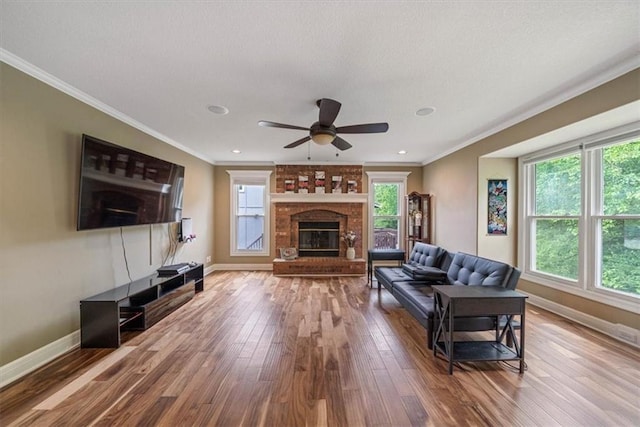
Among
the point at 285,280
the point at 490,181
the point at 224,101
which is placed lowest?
the point at 285,280

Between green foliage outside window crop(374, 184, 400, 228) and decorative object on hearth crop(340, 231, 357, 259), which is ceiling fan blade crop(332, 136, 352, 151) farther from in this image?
green foliage outside window crop(374, 184, 400, 228)

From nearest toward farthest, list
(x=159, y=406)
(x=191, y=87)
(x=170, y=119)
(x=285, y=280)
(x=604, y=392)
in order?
(x=159, y=406) → (x=604, y=392) → (x=191, y=87) → (x=170, y=119) → (x=285, y=280)

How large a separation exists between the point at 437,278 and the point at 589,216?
1923 millimetres

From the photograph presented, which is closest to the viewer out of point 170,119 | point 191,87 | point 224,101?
point 191,87

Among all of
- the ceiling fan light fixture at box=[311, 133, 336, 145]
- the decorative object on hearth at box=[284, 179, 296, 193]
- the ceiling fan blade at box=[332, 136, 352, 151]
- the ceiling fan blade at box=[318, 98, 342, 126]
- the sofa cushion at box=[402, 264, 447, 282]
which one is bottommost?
the sofa cushion at box=[402, 264, 447, 282]

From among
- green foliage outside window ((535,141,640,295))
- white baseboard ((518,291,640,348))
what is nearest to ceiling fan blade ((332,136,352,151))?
green foliage outside window ((535,141,640,295))

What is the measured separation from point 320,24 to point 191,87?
1.52m

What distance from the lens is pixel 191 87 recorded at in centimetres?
254

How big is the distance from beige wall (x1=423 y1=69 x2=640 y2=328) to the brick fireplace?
1709 millimetres

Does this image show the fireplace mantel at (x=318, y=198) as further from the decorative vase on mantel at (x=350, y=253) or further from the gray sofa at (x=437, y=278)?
the gray sofa at (x=437, y=278)

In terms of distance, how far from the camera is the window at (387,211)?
20.5ft

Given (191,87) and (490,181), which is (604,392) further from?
(191,87)

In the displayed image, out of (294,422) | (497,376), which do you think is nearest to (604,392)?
(497,376)

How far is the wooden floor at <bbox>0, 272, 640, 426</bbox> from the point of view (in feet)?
5.63
